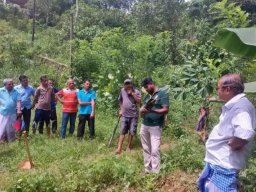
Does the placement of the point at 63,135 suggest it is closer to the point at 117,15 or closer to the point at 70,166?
the point at 70,166

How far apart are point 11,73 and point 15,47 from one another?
193 centimetres

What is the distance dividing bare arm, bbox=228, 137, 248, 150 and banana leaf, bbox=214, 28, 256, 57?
0.68 m

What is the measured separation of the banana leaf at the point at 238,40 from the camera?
3014mm

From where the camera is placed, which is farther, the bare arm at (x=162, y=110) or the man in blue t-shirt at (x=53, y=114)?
the man in blue t-shirt at (x=53, y=114)

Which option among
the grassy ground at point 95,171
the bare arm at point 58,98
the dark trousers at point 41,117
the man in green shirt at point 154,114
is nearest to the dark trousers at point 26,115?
the dark trousers at point 41,117

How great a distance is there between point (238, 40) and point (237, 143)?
0.80m

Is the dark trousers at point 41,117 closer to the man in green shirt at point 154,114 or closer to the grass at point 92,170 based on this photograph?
the grass at point 92,170

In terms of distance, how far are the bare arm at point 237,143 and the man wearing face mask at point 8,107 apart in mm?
5764

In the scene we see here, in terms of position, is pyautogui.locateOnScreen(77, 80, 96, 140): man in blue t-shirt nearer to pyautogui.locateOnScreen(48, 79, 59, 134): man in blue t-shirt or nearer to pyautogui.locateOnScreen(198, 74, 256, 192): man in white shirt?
pyautogui.locateOnScreen(48, 79, 59, 134): man in blue t-shirt

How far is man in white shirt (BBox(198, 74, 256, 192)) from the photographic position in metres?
3.01

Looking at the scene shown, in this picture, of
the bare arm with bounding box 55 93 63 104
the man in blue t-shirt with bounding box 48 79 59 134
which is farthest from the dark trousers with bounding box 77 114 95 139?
the man in blue t-shirt with bounding box 48 79 59 134

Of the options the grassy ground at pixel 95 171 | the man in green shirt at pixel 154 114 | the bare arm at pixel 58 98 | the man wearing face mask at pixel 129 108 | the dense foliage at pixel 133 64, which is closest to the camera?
the dense foliage at pixel 133 64

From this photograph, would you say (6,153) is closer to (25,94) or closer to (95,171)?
(25,94)

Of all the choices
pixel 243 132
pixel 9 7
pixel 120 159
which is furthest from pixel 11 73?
pixel 9 7
